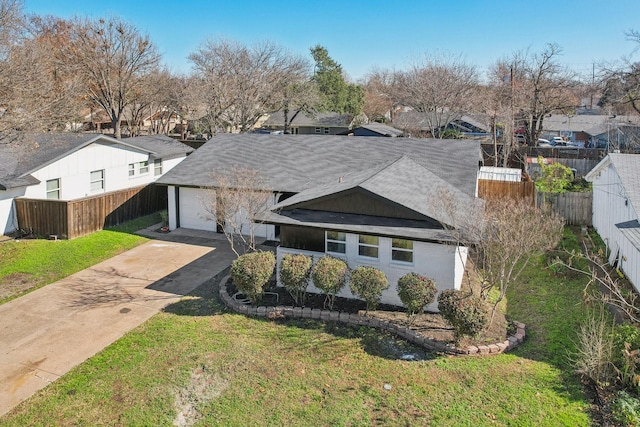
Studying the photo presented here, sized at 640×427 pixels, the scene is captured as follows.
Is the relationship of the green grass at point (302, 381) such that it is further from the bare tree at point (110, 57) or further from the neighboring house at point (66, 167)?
the bare tree at point (110, 57)

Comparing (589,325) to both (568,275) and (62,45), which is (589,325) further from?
(62,45)

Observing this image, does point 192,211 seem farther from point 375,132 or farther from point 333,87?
point 333,87

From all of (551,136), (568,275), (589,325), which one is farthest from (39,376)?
(551,136)

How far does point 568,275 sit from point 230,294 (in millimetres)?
10951

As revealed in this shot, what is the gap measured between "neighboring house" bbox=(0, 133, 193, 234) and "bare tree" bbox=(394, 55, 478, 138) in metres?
26.3

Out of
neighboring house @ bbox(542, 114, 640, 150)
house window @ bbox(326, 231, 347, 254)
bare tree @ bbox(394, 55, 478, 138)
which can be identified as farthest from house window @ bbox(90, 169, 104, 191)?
neighboring house @ bbox(542, 114, 640, 150)

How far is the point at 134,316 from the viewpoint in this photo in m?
12.1

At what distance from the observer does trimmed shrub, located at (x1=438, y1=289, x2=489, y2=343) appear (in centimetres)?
993

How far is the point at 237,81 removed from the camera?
41.1 m

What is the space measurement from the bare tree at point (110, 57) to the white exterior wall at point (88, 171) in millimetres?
Result: 15426

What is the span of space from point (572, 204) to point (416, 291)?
13.9 m

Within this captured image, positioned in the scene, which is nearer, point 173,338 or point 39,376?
point 39,376

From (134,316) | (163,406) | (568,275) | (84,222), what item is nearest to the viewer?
(163,406)

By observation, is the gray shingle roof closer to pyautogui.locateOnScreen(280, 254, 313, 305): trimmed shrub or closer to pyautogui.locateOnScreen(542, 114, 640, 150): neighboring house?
pyautogui.locateOnScreen(280, 254, 313, 305): trimmed shrub
